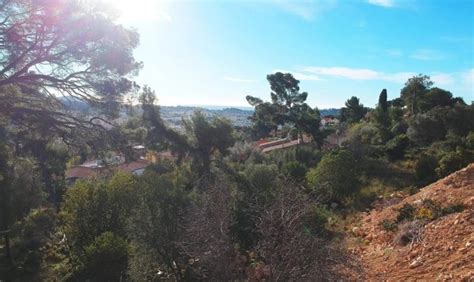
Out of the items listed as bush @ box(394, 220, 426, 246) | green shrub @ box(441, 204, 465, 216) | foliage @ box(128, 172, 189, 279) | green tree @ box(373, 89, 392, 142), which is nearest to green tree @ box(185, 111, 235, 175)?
foliage @ box(128, 172, 189, 279)

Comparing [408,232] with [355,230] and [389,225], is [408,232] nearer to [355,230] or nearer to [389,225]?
[389,225]

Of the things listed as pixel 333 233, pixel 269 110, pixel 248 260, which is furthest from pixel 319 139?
pixel 248 260

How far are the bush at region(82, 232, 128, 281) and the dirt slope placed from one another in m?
6.19

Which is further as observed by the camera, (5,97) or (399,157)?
(399,157)

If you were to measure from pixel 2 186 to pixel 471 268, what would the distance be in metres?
13.3

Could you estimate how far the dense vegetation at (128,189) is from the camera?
6180 millimetres

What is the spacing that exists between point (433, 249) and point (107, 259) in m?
7.75

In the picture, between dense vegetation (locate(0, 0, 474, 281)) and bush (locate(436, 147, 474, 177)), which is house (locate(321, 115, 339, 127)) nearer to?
bush (locate(436, 147, 474, 177))

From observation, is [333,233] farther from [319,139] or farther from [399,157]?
[319,139]

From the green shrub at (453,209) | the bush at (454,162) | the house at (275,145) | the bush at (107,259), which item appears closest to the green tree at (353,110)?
the house at (275,145)

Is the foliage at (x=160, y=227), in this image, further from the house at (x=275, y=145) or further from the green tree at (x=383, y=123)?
the green tree at (x=383, y=123)

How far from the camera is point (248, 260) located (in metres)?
9.01

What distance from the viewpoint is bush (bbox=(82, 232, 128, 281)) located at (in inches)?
386

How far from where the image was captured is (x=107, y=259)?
9.85 metres
